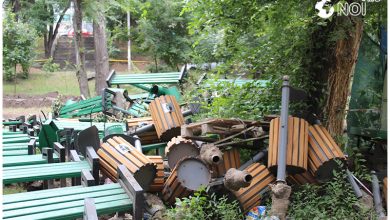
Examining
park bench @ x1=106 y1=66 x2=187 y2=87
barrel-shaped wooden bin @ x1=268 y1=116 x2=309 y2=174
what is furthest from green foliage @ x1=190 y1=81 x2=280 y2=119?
park bench @ x1=106 y1=66 x2=187 y2=87

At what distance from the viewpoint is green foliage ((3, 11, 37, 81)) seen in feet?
57.6

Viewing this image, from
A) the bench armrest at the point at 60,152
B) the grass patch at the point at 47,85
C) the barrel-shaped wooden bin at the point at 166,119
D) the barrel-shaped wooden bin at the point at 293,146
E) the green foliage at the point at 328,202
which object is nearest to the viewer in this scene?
the green foliage at the point at 328,202

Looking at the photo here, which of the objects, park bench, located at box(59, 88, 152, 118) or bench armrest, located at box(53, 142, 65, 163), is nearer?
bench armrest, located at box(53, 142, 65, 163)

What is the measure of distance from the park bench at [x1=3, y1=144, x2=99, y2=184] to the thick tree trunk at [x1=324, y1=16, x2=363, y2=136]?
3.00 meters

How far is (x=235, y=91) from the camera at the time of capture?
713 cm

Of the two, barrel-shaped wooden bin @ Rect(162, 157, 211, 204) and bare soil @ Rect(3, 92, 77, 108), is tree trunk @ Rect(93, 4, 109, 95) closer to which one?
bare soil @ Rect(3, 92, 77, 108)

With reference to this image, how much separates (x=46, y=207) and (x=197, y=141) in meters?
2.45

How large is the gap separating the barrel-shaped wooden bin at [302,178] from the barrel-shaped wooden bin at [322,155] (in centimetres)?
7

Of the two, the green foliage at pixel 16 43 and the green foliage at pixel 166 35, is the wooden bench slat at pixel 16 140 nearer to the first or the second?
the green foliage at pixel 166 35

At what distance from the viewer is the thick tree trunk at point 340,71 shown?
18.8ft

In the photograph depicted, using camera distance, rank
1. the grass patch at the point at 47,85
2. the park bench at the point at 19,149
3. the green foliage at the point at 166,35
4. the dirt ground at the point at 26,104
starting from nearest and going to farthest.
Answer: the park bench at the point at 19,149 → the green foliage at the point at 166,35 → the dirt ground at the point at 26,104 → the grass patch at the point at 47,85

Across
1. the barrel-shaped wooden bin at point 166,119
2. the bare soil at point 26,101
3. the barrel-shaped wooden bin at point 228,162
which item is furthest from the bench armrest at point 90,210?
the bare soil at point 26,101

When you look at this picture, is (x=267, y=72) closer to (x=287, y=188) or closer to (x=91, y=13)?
(x=287, y=188)

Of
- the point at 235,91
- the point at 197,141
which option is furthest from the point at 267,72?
the point at 197,141
